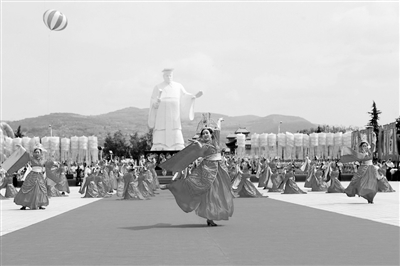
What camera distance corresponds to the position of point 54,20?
30109mm

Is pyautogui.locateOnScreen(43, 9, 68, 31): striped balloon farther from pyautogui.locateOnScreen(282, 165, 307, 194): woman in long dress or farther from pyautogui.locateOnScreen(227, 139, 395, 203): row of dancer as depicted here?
pyautogui.locateOnScreen(282, 165, 307, 194): woman in long dress

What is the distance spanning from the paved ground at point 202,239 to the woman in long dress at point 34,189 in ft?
9.85

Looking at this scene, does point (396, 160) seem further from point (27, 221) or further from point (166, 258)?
point (166, 258)

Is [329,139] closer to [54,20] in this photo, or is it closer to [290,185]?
[290,185]

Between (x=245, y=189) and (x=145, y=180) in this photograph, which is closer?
(x=245, y=189)

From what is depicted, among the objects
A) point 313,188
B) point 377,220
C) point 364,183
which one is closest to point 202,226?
point 377,220

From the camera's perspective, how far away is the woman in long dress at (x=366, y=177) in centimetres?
2025

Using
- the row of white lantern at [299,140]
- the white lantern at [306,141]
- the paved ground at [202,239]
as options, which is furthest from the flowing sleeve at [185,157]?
the white lantern at [306,141]

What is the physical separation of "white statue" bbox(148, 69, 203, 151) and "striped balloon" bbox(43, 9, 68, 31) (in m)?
23.7

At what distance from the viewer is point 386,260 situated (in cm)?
856

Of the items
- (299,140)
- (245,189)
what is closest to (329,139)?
(299,140)

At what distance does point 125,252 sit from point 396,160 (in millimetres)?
46837

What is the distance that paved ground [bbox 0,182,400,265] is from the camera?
349 inches

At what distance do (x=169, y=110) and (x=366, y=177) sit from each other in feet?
114
